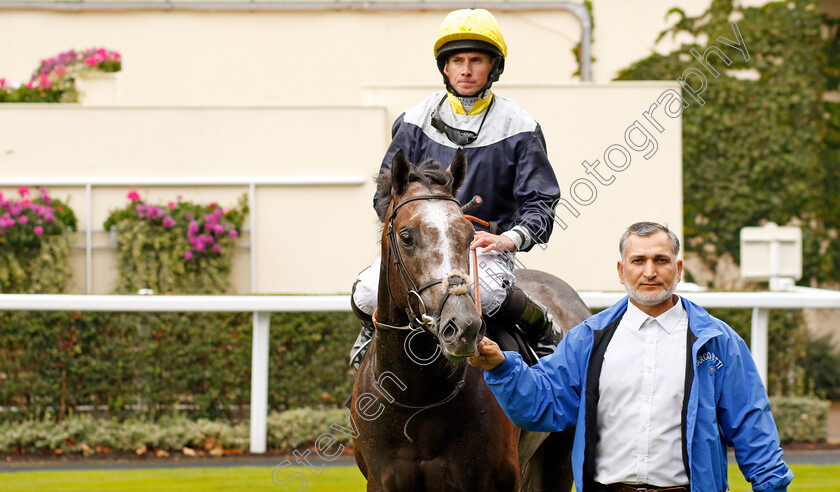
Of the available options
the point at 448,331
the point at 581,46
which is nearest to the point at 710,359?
the point at 448,331

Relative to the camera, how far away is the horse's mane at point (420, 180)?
123 inches

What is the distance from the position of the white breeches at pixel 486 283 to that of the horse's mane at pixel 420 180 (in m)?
0.29

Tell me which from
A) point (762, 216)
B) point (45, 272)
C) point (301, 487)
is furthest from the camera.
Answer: point (762, 216)

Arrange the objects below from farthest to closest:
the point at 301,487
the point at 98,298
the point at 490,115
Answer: the point at 98,298 < the point at 301,487 < the point at 490,115

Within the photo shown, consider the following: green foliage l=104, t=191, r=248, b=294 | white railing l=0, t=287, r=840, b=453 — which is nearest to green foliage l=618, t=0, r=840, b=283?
white railing l=0, t=287, r=840, b=453

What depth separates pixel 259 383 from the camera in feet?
21.3

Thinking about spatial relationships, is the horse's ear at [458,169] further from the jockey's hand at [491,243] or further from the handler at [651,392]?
the handler at [651,392]

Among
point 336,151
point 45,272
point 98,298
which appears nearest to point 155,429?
point 98,298

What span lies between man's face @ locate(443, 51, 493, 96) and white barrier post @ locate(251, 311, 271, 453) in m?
3.40

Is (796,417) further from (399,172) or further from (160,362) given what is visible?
(399,172)

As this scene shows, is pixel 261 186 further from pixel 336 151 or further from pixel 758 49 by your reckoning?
pixel 758 49

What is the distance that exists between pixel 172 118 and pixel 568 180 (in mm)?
3868

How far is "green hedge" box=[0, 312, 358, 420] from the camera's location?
6648 mm

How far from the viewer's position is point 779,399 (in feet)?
23.6
